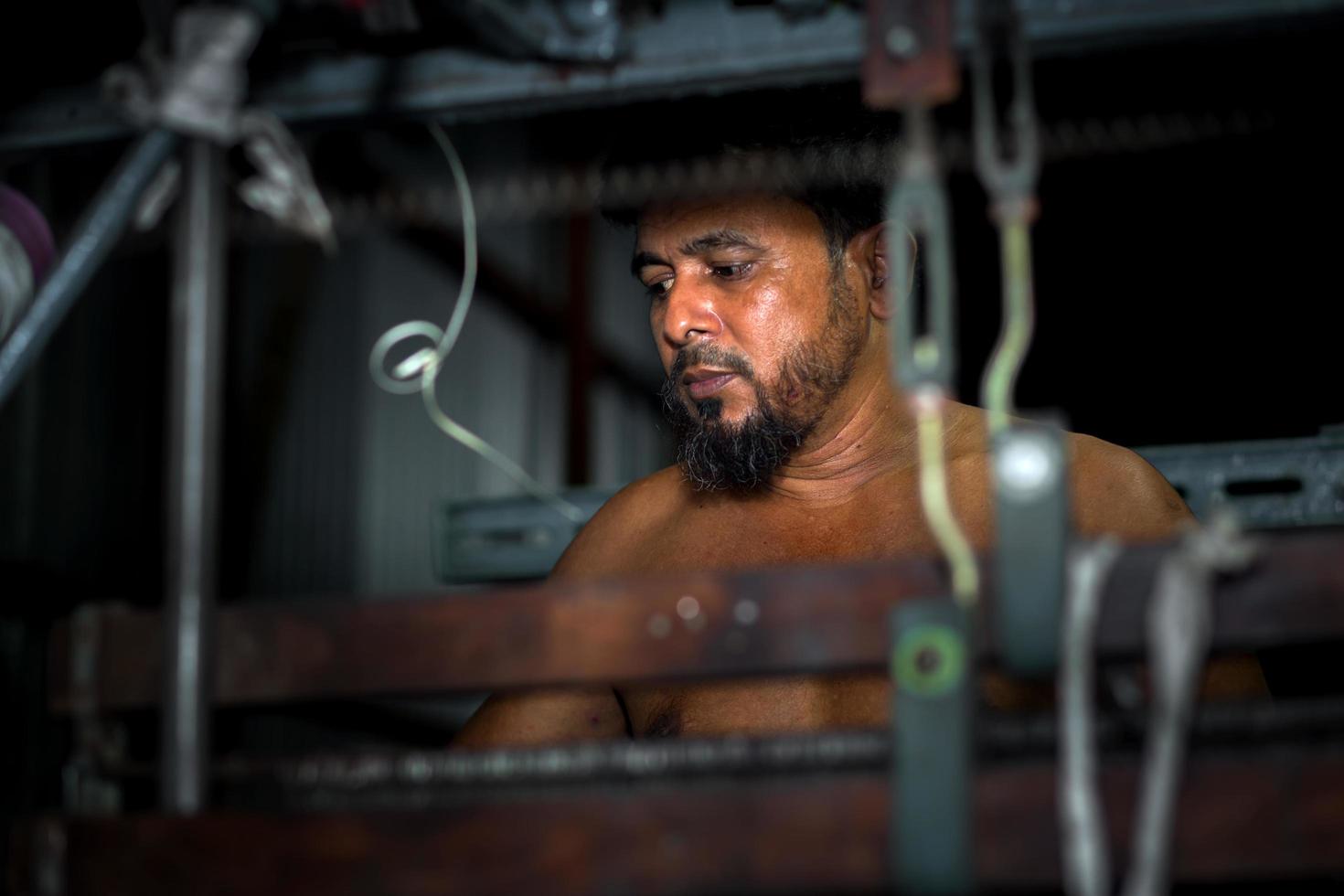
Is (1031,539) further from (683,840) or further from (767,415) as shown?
(767,415)

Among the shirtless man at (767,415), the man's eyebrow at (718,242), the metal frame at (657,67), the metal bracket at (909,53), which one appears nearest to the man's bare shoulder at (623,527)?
the shirtless man at (767,415)

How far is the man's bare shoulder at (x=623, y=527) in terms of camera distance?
7.59 ft

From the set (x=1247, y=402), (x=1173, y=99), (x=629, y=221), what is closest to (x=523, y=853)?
(x=629, y=221)

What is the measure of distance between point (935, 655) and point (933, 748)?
6 cm

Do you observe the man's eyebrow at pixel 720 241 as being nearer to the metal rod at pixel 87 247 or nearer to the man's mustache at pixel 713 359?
the man's mustache at pixel 713 359

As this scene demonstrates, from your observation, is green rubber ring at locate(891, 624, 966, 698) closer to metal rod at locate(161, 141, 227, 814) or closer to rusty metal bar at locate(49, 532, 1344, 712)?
rusty metal bar at locate(49, 532, 1344, 712)

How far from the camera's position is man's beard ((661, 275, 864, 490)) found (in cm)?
226

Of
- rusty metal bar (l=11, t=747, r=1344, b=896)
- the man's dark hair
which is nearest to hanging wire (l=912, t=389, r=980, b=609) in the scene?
rusty metal bar (l=11, t=747, r=1344, b=896)

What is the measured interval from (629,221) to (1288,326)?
116 inches

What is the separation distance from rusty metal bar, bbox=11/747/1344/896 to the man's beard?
54.2 inches

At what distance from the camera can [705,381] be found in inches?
89.9

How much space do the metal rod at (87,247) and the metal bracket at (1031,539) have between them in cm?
76

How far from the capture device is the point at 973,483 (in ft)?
6.74

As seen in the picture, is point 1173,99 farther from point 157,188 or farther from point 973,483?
point 157,188
